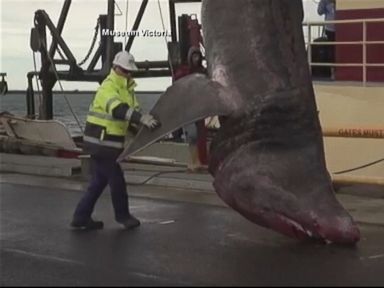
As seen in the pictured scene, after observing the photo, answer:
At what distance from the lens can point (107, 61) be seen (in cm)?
1936

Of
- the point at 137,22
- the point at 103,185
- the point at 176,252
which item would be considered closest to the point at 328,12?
the point at 137,22

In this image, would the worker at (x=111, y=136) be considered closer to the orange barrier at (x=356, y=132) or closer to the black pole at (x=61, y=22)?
the orange barrier at (x=356, y=132)

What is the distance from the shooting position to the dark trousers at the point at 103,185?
1007cm

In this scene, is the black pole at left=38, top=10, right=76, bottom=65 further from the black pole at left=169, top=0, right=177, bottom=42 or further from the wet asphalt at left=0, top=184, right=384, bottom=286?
the wet asphalt at left=0, top=184, right=384, bottom=286

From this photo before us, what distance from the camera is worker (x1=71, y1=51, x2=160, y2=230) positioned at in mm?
9773

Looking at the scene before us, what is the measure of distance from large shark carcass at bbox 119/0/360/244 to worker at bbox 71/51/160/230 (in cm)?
177

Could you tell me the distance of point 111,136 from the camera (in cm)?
988

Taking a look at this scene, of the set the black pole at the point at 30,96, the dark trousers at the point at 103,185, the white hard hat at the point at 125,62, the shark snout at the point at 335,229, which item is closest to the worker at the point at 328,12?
the white hard hat at the point at 125,62

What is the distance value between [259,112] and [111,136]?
269 cm

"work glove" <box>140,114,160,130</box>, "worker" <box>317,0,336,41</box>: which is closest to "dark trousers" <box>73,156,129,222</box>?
"work glove" <box>140,114,160,130</box>

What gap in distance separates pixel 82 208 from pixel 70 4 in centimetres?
1192

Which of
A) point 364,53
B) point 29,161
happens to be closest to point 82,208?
point 364,53

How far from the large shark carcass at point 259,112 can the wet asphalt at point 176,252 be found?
0.47 metres

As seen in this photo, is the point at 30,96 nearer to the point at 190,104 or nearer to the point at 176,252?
the point at 176,252
